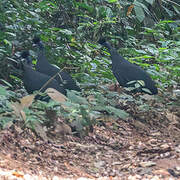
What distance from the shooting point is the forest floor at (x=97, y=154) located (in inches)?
124

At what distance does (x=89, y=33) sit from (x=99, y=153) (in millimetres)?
3343

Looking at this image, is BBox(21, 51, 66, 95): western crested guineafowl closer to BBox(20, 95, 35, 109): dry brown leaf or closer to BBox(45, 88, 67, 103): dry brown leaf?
BBox(45, 88, 67, 103): dry brown leaf

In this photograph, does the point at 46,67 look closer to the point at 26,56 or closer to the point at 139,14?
the point at 26,56

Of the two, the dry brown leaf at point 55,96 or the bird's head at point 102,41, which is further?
the bird's head at point 102,41

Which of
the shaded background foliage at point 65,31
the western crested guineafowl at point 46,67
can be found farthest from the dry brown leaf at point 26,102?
the western crested guineafowl at point 46,67

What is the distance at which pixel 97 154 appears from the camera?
393 centimetres

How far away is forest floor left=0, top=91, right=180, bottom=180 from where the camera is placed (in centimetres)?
315

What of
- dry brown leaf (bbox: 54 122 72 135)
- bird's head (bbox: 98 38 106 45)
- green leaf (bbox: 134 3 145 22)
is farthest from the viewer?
bird's head (bbox: 98 38 106 45)

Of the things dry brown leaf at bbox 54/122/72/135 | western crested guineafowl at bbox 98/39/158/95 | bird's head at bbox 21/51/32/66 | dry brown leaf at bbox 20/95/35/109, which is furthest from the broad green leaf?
dry brown leaf at bbox 20/95/35/109

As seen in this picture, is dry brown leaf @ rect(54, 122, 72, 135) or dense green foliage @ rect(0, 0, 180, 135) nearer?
dry brown leaf @ rect(54, 122, 72, 135)

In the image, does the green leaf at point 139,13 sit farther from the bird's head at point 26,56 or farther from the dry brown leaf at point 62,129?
the dry brown leaf at point 62,129

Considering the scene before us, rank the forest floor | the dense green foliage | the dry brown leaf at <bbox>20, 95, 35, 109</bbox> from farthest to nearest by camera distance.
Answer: the dense green foliage < the dry brown leaf at <bbox>20, 95, 35, 109</bbox> < the forest floor

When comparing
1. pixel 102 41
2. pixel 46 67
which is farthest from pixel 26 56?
pixel 102 41

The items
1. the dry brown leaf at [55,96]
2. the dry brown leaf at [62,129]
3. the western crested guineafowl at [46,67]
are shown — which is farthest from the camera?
the western crested guineafowl at [46,67]
